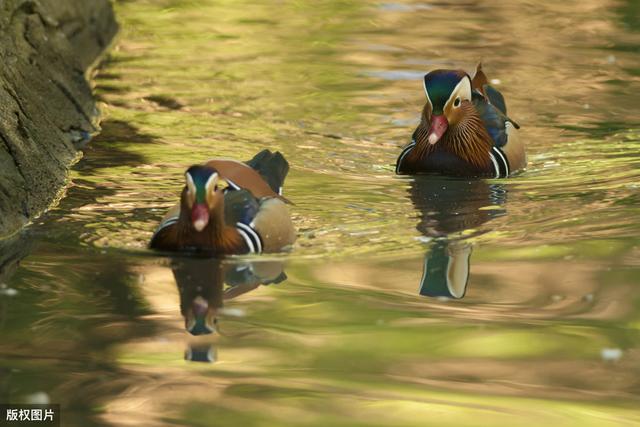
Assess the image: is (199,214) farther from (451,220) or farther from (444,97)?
(444,97)

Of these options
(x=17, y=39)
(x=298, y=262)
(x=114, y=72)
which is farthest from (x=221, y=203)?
(x=114, y=72)

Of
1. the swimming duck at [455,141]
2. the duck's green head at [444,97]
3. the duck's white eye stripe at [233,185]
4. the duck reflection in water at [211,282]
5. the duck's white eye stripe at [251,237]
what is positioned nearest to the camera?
the duck reflection in water at [211,282]

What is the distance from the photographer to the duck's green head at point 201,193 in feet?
30.0

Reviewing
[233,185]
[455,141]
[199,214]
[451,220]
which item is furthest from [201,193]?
[455,141]

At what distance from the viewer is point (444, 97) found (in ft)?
41.8

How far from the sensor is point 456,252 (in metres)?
9.84

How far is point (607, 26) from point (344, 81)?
515 centimetres

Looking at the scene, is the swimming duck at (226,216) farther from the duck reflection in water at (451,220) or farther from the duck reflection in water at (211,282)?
the duck reflection in water at (451,220)

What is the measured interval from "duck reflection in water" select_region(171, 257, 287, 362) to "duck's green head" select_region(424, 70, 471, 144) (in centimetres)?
351

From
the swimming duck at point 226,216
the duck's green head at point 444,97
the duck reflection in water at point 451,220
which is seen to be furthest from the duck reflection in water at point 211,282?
the duck's green head at point 444,97

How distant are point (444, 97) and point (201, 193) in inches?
159

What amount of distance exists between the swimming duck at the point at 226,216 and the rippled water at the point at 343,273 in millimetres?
136

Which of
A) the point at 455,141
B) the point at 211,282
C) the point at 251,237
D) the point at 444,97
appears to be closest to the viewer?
the point at 211,282

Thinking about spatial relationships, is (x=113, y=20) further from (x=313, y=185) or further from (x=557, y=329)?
(x=557, y=329)
